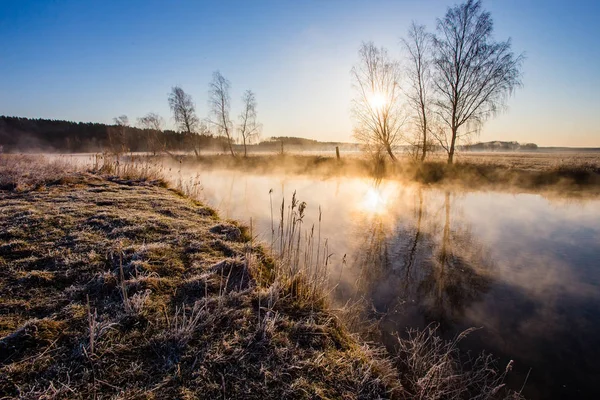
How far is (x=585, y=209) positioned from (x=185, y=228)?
42.0 ft

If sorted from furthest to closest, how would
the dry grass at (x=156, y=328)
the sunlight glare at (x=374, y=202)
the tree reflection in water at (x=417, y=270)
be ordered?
1. the sunlight glare at (x=374, y=202)
2. the tree reflection in water at (x=417, y=270)
3. the dry grass at (x=156, y=328)

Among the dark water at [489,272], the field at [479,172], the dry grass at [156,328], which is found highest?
the field at [479,172]

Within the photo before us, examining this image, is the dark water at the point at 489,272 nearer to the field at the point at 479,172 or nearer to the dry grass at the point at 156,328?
the dry grass at the point at 156,328

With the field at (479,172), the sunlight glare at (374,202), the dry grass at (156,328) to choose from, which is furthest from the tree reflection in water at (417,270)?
the field at (479,172)

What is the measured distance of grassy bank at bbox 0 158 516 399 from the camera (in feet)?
7.09

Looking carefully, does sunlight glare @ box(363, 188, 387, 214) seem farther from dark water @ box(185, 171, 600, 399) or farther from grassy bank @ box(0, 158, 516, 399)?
grassy bank @ box(0, 158, 516, 399)

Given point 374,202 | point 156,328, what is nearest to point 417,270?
point 156,328

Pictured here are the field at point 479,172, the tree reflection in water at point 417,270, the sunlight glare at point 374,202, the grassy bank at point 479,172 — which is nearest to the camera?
the tree reflection in water at point 417,270

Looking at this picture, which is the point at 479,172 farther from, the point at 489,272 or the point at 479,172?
the point at 489,272

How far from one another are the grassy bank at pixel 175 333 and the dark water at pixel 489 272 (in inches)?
26.3

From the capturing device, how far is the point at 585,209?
387 inches

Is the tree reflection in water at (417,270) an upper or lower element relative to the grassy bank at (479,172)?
lower

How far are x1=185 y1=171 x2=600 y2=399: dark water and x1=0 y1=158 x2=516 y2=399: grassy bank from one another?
0.67m

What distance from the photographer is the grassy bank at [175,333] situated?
2.16 metres
